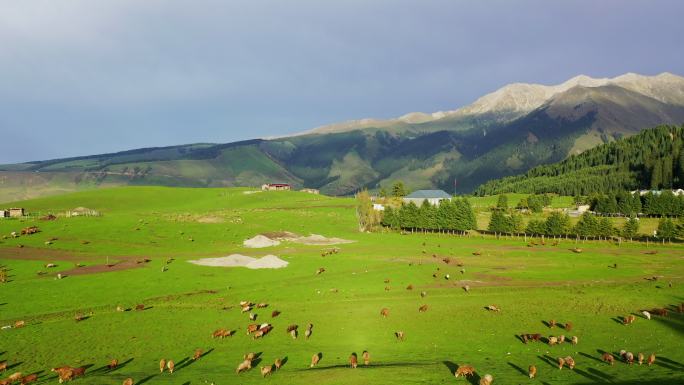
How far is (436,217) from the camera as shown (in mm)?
143000

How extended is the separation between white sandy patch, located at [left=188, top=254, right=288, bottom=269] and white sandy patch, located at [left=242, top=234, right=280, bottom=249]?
22.6m

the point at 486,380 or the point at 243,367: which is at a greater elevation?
the point at 486,380

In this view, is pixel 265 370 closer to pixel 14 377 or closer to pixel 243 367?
pixel 243 367

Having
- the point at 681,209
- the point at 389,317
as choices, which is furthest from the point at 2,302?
the point at 681,209

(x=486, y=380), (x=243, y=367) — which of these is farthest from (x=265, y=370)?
(x=486, y=380)

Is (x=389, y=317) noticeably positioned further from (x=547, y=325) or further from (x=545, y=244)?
(x=545, y=244)

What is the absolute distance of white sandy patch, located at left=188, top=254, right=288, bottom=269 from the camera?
3068 inches

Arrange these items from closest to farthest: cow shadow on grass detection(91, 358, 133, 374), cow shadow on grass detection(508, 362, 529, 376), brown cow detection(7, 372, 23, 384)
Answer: cow shadow on grass detection(508, 362, 529, 376)
brown cow detection(7, 372, 23, 384)
cow shadow on grass detection(91, 358, 133, 374)

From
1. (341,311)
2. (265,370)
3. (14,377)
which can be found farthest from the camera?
(341,311)

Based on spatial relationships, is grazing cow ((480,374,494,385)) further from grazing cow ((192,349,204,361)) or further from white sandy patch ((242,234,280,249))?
white sandy patch ((242,234,280,249))

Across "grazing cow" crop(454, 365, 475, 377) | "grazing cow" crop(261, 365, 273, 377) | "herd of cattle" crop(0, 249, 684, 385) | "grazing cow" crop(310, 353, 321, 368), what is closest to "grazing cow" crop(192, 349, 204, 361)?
"herd of cattle" crop(0, 249, 684, 385)

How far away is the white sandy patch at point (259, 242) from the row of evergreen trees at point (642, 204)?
12620 centimetres

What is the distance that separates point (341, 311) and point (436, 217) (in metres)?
96.8

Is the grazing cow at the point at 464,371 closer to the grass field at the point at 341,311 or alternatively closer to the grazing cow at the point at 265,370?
the grass field at the point at 341,311
